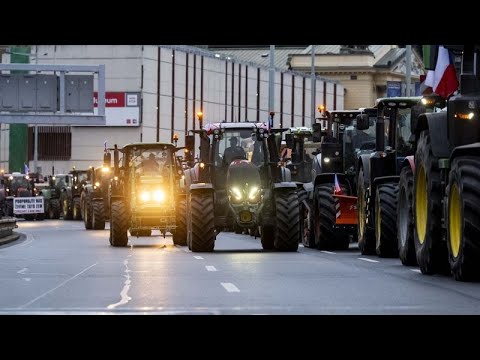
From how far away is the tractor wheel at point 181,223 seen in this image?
3991 centimetres

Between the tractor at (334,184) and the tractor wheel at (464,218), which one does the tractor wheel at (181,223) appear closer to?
the tractor at (334,184)

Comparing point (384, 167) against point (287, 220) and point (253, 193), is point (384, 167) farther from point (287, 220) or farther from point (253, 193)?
point (253, 193)

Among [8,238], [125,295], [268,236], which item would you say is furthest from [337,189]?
[8,238]

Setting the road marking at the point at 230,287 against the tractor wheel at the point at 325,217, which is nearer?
the road marking at the point at 230,287

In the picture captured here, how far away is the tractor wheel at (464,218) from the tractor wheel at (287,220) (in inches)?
485

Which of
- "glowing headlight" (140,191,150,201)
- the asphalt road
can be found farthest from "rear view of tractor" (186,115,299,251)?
"glowing headlight" (140,191,150,201)

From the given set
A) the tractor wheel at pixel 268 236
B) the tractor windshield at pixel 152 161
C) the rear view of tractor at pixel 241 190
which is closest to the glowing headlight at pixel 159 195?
the tractor windshield at pixel 152 161

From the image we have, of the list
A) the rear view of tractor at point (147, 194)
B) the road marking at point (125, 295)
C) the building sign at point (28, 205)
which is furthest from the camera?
the building sign at point (28, 205)

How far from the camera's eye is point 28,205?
83.5m
